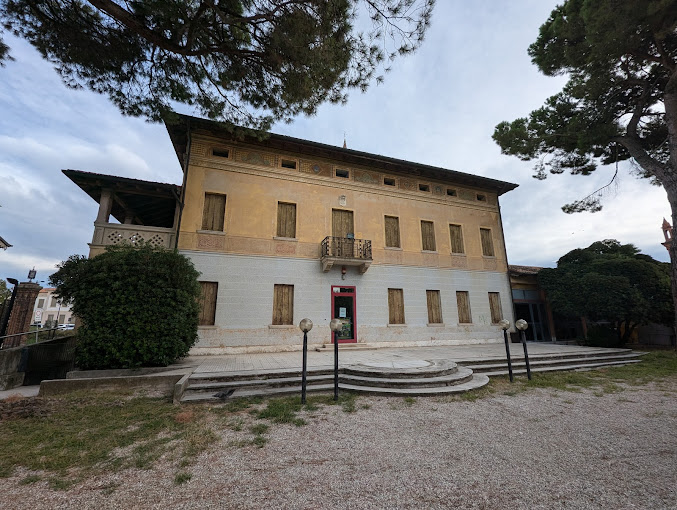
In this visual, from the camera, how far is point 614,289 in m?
11.9

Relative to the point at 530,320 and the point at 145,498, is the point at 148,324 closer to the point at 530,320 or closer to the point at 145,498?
the point at 145,498

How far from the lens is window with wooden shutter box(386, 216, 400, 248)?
12711mm

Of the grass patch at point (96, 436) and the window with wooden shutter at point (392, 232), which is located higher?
the window with wooden shutter at point (392, 232)

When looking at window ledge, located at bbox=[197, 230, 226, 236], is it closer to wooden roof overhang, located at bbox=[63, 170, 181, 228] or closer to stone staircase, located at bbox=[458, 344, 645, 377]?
wooden roof overhang, located at bbox=[63, 170, 181, 228]

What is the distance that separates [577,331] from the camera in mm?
14875

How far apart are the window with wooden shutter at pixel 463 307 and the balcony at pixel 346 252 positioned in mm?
4944

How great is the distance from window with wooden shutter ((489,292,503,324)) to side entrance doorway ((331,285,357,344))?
6964 millimetres

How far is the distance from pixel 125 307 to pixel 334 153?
30.6ft

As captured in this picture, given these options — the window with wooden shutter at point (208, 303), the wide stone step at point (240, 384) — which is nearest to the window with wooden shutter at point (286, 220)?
the window with wooden shutter at point (208, 303)

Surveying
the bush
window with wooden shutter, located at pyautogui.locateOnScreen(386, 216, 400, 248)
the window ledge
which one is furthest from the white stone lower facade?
the bush

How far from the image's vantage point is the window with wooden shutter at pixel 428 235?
1335 centimetres

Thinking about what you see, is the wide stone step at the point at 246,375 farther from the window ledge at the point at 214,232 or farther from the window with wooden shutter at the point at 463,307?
the window with wooden shutter at the point at 463,307

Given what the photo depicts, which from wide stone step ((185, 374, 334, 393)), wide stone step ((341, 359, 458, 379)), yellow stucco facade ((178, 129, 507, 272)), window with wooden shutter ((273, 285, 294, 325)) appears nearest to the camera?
wide stone step ((185, 374, 334, 393))

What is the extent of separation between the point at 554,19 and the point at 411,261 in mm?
10568
